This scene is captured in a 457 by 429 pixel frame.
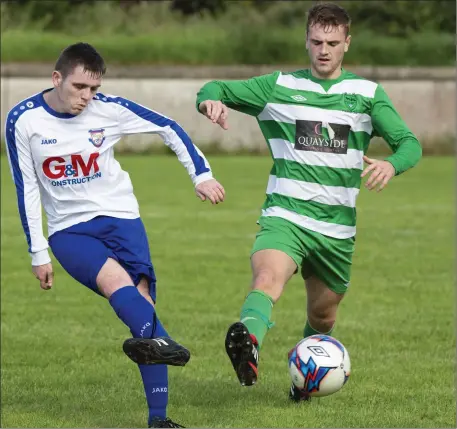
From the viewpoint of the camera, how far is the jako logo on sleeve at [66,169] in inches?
256

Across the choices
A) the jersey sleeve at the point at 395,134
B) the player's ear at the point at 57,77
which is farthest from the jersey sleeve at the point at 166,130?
the jersey sleeve at the point at 395,134

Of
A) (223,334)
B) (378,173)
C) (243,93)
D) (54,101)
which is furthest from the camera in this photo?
(223,334)

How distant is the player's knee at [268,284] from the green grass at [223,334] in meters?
0.72

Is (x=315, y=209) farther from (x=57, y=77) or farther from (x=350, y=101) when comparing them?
(x=57, y=77)

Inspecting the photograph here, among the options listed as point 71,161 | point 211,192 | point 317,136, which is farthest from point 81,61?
point 317,136

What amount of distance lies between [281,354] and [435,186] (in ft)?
45.7

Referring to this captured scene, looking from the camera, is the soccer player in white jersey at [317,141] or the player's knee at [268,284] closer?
the player's knee at [268,284]

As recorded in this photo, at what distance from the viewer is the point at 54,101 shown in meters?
6.57

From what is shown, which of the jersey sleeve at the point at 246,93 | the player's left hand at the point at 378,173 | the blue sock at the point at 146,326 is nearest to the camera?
the player's left hand at the point at 378,173

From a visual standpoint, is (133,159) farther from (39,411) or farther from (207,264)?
(39,411)

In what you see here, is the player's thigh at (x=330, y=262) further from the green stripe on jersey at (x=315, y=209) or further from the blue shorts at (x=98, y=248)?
the blue shorts at (x=98, y=248)

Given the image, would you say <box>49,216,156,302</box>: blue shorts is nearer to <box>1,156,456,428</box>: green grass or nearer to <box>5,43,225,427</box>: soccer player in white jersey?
<box>5,43,225,427</box>: soccer player in white jersey

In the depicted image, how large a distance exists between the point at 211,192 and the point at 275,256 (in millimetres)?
529

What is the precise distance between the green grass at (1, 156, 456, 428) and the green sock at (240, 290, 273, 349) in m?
0.68
